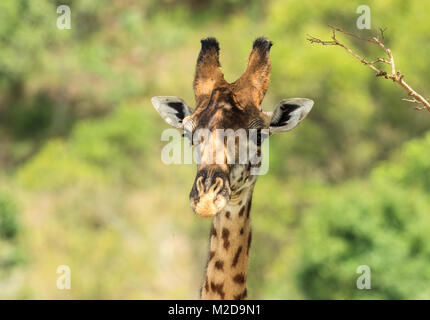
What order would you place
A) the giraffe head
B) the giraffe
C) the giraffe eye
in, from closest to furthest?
the giraffe head < the giraffe < the giraffe eye

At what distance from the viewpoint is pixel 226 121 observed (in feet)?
16.5

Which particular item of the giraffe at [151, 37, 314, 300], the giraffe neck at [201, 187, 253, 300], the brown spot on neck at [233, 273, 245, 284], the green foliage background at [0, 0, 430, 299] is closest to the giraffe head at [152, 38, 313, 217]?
the giraffe at [151, 37, 314, 300]

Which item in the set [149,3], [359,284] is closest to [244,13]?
[149,3]

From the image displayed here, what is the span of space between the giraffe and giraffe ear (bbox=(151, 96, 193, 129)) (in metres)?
0.47

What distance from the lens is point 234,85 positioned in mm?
5379

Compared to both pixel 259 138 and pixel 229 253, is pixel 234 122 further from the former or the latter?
pixel 229 253

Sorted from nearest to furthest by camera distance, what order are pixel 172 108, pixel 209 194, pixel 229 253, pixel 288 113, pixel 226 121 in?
pixel 209 194 → pixel 226 121 → pixel 229 253 → pixel 288 113 → pixel 172 108

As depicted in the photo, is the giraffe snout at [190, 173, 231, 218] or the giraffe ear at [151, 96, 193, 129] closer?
the giraffe snout at [190, 173, 231, 218]

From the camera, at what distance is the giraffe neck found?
5410mm

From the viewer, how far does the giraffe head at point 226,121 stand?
4.56 meters

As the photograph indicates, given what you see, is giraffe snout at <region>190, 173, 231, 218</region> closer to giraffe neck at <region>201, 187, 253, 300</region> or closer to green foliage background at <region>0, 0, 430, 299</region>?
giraffe neck at <region>201, 187, 253, 300</region>

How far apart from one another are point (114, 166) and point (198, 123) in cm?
3638

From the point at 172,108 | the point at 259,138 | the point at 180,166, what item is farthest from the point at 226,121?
the point at 180,166

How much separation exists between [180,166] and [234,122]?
30.8m
